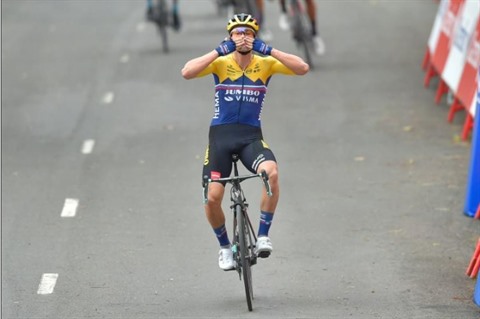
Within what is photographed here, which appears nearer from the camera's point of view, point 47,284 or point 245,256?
point 245,256

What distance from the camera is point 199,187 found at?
563 inches

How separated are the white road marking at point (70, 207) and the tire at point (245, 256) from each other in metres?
3.71

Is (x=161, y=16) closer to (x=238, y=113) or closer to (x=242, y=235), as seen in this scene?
(x=238, y=113)


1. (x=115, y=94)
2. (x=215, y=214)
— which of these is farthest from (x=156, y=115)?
(x=215, y=214)

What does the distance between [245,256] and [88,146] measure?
7.04 m

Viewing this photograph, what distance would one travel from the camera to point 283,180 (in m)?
14.6

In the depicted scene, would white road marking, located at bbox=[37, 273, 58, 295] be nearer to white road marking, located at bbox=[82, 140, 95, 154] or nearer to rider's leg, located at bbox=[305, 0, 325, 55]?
white road marking, located at bbox=[82, 140, 95, 154]

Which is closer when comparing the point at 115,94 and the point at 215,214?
the point at 215,214

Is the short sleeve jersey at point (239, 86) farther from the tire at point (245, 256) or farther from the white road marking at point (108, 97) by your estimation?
the white road marking at point (108, 97)

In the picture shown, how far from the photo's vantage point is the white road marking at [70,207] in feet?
43.3

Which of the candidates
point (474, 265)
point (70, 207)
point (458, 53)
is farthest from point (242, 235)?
point (458, 53)

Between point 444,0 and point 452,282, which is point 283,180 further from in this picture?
point 444,0

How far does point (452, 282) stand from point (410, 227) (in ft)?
6.30

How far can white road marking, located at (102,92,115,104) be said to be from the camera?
19.4 metres
